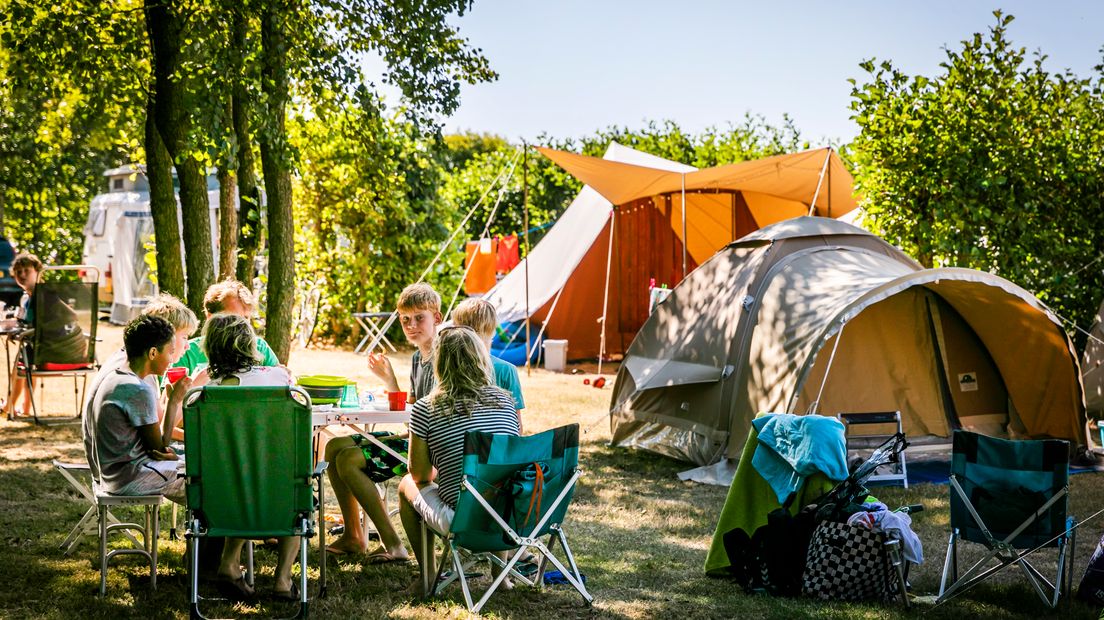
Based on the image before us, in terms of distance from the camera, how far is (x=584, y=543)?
4.91m

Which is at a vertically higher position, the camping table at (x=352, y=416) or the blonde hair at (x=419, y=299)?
the blonde hair at (x=419, y=299)

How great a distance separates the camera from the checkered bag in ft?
13.0

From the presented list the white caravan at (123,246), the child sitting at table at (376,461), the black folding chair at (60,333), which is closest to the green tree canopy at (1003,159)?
the child sitting at table at (376,461)

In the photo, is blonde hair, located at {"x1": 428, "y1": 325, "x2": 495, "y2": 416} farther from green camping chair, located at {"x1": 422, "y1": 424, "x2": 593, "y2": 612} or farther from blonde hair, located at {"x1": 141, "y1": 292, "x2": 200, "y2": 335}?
blonde hair, located at {"x1": 141, "y1": 292, "x2": 200, "y2": 335}

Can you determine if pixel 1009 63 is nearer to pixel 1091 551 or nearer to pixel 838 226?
pixel 838 226

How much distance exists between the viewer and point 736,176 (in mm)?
9836

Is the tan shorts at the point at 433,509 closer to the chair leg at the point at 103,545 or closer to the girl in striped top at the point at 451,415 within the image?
the girl in striped top at the point at 451,415

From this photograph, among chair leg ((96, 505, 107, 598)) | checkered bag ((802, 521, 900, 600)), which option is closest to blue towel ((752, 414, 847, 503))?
checkered bag ((802, 521, 900, 600))

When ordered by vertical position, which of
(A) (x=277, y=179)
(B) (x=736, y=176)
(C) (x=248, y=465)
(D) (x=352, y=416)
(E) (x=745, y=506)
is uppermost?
(B) (x=736, y=176)

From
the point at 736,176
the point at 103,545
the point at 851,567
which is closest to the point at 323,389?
the point at 103,545

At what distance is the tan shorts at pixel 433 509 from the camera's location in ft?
12.2

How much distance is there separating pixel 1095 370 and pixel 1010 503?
429cm

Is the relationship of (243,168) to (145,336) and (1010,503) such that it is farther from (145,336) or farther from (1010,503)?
(1010,503)

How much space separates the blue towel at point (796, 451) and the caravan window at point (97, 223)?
1523cm
